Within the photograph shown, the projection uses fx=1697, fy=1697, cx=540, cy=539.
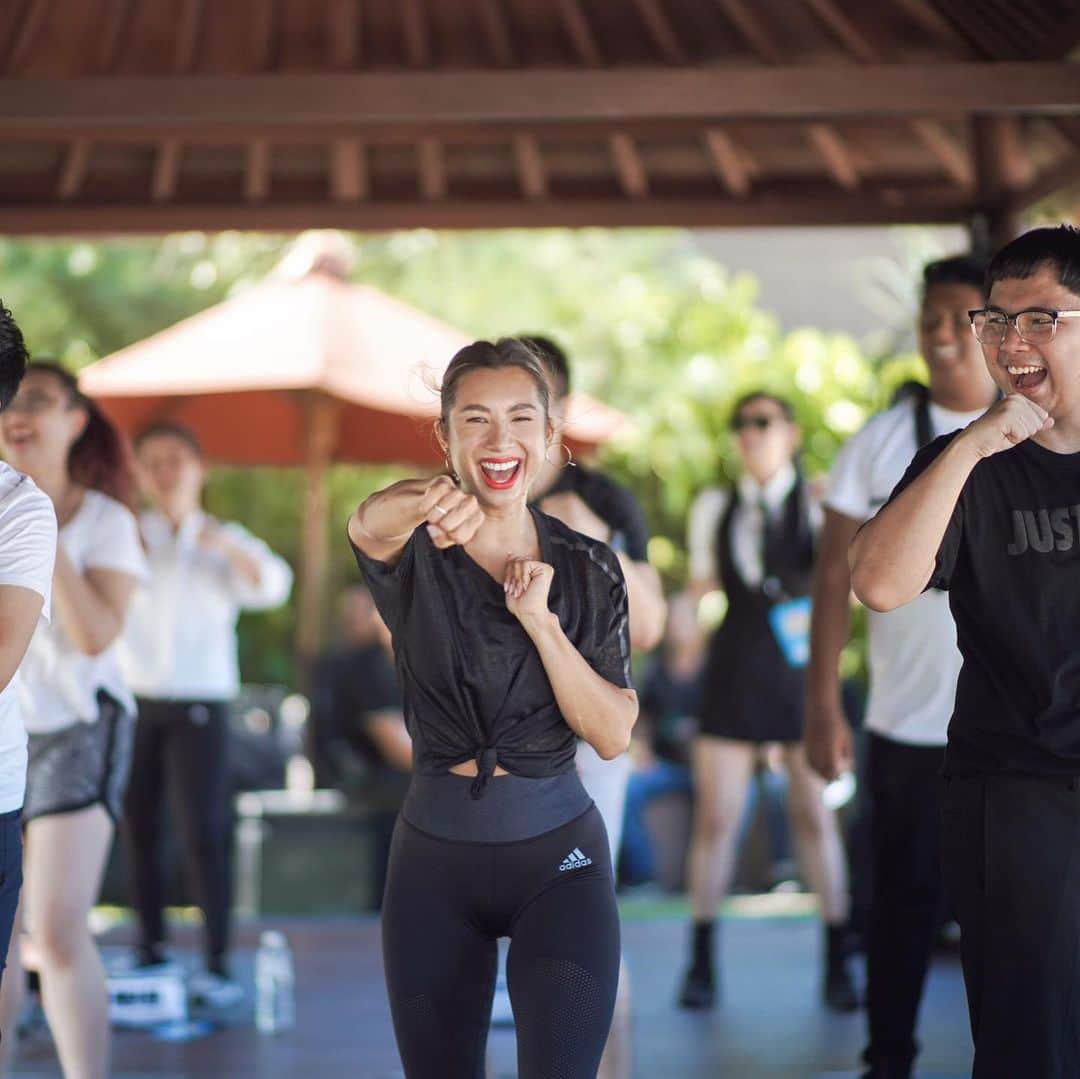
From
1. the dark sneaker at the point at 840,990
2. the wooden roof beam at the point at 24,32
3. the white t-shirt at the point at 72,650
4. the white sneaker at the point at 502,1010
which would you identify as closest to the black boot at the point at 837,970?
the dark sneaker at the point at 840,990

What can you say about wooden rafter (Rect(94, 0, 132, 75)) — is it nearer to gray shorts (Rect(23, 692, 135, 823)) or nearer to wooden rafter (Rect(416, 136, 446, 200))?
wooden rafter (Rect(416, 136, 446, 200))

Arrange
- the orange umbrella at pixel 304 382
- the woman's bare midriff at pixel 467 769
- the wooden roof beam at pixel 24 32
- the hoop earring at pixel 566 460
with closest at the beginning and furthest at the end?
the woman's bare midriff at pixel 467 769 < the hoop earring at pixel 566 460 < the wooden roof beam at pixel 24 32 < the orange umbrella at pixel 304 382

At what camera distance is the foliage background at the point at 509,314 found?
47.5 ft

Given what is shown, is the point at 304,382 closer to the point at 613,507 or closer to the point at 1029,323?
the point at 613,507

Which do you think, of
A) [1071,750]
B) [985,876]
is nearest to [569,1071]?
[985,876]

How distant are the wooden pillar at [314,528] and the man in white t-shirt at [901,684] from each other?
15.1ft

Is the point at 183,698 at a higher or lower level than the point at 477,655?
lower

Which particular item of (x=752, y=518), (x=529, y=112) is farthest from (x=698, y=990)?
(x=529, y=112)

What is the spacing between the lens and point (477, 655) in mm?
3051

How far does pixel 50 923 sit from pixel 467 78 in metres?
2.40

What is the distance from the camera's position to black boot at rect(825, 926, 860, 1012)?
237 inches

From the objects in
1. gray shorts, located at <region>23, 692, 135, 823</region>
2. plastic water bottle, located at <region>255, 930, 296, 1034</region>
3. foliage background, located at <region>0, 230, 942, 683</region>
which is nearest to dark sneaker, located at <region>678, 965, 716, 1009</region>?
plastic water bottle, located at <region>255, 930, 296, 1034</region>

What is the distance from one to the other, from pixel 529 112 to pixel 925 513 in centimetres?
219

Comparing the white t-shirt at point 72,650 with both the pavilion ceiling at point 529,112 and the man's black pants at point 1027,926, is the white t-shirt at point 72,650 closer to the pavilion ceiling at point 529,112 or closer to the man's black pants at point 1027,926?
the pavilion ceiling at point 529,112
